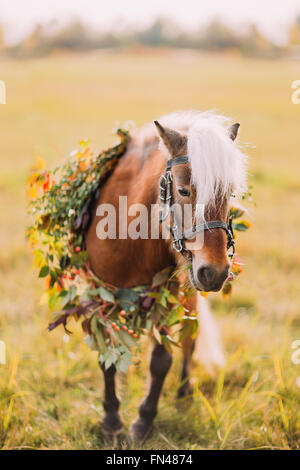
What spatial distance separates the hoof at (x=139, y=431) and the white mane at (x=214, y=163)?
5.57 feet

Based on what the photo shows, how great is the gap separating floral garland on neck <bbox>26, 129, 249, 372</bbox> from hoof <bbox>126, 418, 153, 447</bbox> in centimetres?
60

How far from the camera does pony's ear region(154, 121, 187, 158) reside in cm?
219

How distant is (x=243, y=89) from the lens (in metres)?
15.0

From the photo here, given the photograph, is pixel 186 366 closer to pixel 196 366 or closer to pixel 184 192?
pixel 196 366

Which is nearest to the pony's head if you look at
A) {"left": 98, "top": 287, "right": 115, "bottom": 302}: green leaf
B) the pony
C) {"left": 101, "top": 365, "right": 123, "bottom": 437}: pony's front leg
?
the pony

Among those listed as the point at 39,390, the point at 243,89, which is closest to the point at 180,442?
the point at 39,390

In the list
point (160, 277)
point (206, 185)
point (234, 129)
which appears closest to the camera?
point (206, 185)

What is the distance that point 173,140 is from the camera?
2.20 m

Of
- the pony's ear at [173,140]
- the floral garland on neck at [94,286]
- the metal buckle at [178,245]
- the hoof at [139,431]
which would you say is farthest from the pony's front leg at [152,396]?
the pony's ear at [173,140]

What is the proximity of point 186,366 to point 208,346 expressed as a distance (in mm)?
234

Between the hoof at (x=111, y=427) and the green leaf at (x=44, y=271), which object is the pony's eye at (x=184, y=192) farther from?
the hoof at (x=111, y=427)

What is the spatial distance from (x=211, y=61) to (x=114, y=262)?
17.0m

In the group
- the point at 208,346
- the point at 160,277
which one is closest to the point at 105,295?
the point at 160,277

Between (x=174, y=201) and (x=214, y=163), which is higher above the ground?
(x=214, y=163)
